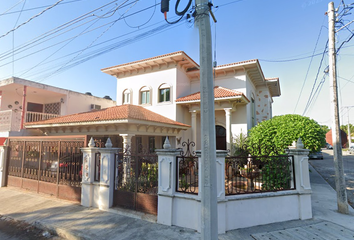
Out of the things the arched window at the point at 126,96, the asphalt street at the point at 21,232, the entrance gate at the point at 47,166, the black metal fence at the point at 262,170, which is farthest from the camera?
the arched window at the point at 126,96

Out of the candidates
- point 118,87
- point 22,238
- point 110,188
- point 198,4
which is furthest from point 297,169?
point 118,87

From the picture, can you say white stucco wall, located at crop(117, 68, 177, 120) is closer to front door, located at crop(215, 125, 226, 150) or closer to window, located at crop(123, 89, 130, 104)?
window, located at crop(123, 89, 130, 104)

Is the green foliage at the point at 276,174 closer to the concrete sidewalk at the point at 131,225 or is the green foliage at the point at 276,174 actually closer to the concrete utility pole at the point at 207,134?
the concrete sidewalk at the point at 131,225

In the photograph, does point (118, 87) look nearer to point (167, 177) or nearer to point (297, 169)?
point (167, 177)

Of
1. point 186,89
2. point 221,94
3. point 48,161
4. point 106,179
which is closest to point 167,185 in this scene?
point 106,179

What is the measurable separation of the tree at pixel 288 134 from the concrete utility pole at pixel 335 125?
1.50 meters

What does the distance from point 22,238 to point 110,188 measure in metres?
2.04

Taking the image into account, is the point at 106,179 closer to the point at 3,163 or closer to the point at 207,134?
the point at 207,134

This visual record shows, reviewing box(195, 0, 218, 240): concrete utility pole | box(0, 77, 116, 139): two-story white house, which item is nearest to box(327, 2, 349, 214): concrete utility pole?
box(195, 0, 218, 240): concrete utility pole

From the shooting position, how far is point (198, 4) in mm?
3311

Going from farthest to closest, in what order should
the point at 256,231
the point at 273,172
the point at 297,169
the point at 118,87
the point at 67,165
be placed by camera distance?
the point at 118,87, the point at 67,165, the point at 273,172, the point at 297,169, the point at 256,231

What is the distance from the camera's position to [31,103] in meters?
14.3

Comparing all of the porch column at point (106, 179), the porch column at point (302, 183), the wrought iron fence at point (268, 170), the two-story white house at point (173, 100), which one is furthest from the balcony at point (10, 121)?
the porch column at point (302, 183)

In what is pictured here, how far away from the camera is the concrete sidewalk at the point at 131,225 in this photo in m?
3.92
